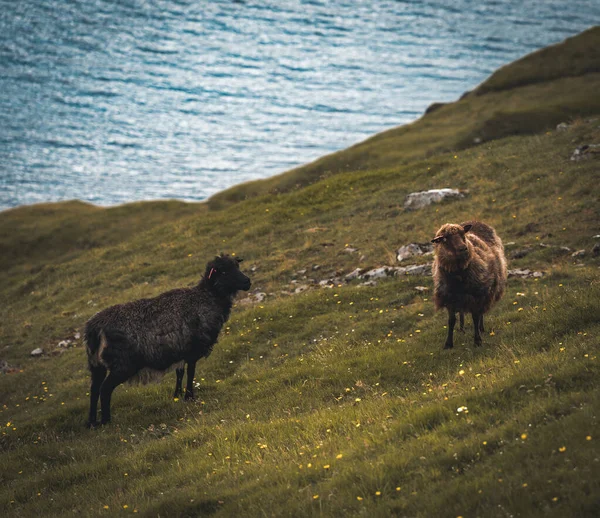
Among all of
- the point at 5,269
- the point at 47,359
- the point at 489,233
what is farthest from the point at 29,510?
the point at 5,269

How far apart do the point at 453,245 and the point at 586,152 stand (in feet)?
77.0

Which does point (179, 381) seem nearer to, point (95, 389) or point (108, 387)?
point (108, 387)

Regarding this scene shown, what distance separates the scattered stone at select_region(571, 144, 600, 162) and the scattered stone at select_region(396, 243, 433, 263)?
475 inches

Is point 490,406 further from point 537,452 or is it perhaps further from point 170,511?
point 170,511

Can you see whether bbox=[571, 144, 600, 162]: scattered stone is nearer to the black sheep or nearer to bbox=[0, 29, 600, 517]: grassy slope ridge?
bbox=[0, 29, 600, 517]: grassy slope ridge

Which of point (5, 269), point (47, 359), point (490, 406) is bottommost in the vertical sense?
point (5, 269)

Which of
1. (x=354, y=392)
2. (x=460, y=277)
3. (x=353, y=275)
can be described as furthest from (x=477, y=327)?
(x=353, y=275)

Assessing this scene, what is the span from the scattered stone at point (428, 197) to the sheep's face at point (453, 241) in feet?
68.7

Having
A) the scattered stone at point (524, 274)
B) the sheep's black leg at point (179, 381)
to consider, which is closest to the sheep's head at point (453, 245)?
the scattered stone at point (524, 274)

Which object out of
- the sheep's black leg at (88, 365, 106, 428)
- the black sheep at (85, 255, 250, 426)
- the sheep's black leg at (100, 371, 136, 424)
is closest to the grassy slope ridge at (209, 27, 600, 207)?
the black sheep at (85, 255, 250, 426)

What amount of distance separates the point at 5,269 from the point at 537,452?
5360cm

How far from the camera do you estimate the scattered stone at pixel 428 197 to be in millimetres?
37469

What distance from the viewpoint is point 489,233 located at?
19484 millimetres

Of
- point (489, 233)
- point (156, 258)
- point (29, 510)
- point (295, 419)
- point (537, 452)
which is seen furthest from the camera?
point (156, 258)
